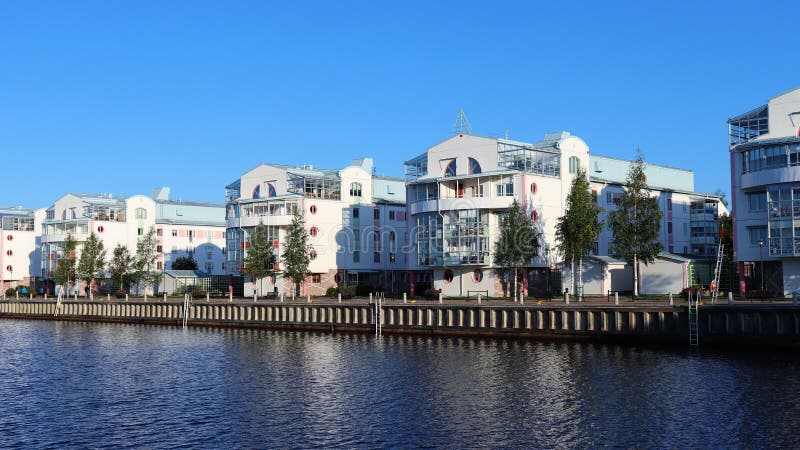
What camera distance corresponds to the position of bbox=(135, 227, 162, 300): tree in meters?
131

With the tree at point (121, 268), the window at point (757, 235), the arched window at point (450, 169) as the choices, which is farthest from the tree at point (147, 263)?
the window at point (757, 235)

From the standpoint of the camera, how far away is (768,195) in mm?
80000

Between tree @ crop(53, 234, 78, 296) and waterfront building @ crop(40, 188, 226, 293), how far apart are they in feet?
21.0

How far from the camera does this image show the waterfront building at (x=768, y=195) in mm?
78438

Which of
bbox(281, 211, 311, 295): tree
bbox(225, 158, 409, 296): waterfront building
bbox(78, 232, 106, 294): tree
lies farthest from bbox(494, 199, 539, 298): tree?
bbox(78, 232, 106, 294): tree

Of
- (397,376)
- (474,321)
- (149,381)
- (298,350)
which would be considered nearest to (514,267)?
(474,321)

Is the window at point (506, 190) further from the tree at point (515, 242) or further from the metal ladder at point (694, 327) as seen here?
the metal ladder at point (694, 327)

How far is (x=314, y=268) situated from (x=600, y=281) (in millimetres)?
41357

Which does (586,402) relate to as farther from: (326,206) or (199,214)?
(199,214)

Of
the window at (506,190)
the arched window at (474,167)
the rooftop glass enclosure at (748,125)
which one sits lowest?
the window at (506,190)

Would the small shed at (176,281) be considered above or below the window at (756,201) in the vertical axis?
below

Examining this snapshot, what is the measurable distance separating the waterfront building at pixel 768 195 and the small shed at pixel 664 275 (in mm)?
6447

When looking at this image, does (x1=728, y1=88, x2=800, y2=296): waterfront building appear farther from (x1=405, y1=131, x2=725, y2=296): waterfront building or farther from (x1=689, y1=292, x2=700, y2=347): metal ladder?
(x1=689, y1=292, x2=700, y2=347): metal ladder

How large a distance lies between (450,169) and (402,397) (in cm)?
6027
